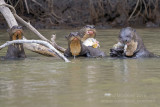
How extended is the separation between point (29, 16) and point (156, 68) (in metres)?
8.27

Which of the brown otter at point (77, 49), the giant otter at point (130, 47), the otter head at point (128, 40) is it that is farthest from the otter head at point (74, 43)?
the otter head at point (128, 40)

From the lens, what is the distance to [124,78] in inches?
166

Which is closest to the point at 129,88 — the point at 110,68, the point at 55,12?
the point at 110,68

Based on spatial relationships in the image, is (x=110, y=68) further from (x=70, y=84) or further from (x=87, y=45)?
(x=87, y=45)

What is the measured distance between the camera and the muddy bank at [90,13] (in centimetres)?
1240

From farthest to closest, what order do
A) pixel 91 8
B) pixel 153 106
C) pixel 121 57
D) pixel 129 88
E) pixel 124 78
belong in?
pixel 91 8
pixel 121 57
pixel 124 78
pixel 129 88
pixel 153 106

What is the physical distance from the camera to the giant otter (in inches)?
236

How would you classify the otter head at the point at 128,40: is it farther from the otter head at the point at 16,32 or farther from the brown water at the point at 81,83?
the otter head at the point at 16,32

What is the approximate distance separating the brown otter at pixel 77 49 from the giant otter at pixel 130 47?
0.34m

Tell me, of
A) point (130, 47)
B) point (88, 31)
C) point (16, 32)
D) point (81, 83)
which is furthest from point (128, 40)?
point (81, 83)

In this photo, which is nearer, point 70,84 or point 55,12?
point 70,84

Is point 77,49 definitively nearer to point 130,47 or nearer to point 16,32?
point 130,47

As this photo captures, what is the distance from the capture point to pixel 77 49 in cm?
636

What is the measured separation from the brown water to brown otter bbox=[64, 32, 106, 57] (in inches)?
16.3
